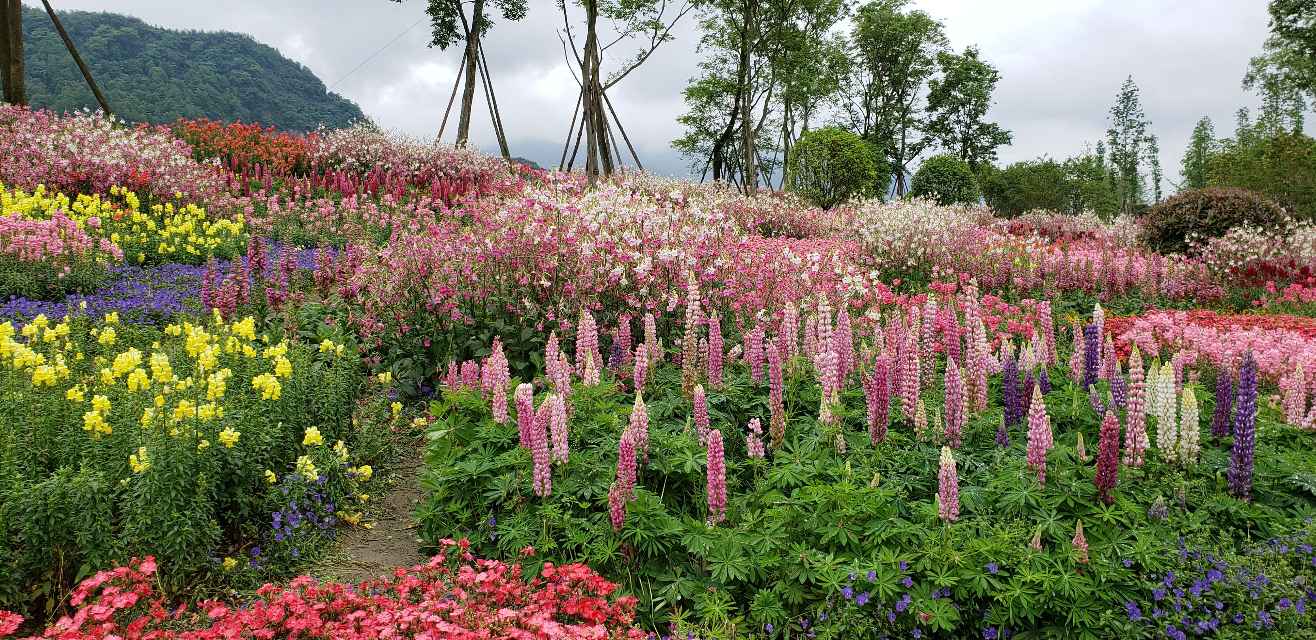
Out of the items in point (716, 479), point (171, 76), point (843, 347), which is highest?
point (171, 76)

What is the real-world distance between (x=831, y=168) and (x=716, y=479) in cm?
2028

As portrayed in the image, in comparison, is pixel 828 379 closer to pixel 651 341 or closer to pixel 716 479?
pixel 716 479

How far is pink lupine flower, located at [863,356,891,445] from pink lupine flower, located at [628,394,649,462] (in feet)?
4.18

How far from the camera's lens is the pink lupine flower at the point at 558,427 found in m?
3.96

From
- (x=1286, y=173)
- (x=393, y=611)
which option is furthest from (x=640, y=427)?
(x=1286, y=173)

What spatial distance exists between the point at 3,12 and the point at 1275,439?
2260 centimetres

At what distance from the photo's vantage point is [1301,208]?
888 inches

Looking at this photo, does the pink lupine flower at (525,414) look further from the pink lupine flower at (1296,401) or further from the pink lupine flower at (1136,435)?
the pink lupine flower at (1296,401)

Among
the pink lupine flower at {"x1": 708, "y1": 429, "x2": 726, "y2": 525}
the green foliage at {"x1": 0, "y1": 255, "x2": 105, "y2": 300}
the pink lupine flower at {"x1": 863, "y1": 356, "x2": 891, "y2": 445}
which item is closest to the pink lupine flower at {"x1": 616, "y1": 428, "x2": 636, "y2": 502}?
the pink lupine flower at {"x1": 708, "y1": 429, "x2": 726, "y2": 525}

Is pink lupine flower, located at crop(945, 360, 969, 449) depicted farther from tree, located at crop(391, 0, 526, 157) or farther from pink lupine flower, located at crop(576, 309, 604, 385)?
tree, located at crop(391, 0, 526, 157)

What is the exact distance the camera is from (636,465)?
13.5ft

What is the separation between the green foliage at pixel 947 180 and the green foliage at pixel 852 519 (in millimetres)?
32999

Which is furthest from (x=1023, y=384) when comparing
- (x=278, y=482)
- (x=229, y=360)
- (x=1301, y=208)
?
(x=1301, y=208)

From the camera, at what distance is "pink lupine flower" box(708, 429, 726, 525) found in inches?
144
